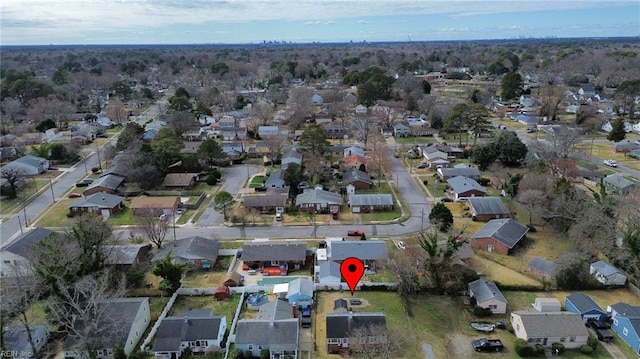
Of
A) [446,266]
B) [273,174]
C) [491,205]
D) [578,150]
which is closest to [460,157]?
[578,150]

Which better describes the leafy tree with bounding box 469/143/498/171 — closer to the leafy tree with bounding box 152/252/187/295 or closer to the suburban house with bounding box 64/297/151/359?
the leafy tree with bounding box 152/252/187/295

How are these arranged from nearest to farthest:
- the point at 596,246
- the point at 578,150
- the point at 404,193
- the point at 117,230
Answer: the point at 596,246
the point at 117,230
the point at 404,193
the point at 578,150

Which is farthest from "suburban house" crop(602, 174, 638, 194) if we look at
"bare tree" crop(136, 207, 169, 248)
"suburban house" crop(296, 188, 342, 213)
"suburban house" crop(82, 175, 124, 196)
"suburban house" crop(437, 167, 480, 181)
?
"suburban house" crop(82, 175, 124, 196)

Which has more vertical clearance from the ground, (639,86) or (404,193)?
(639,86)

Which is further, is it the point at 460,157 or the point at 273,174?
the point at 460,157

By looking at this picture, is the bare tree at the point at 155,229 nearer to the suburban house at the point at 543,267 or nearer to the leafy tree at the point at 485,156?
the suburban house at the point at 543,267

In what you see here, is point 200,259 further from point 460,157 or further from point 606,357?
Answer: point 460,157
